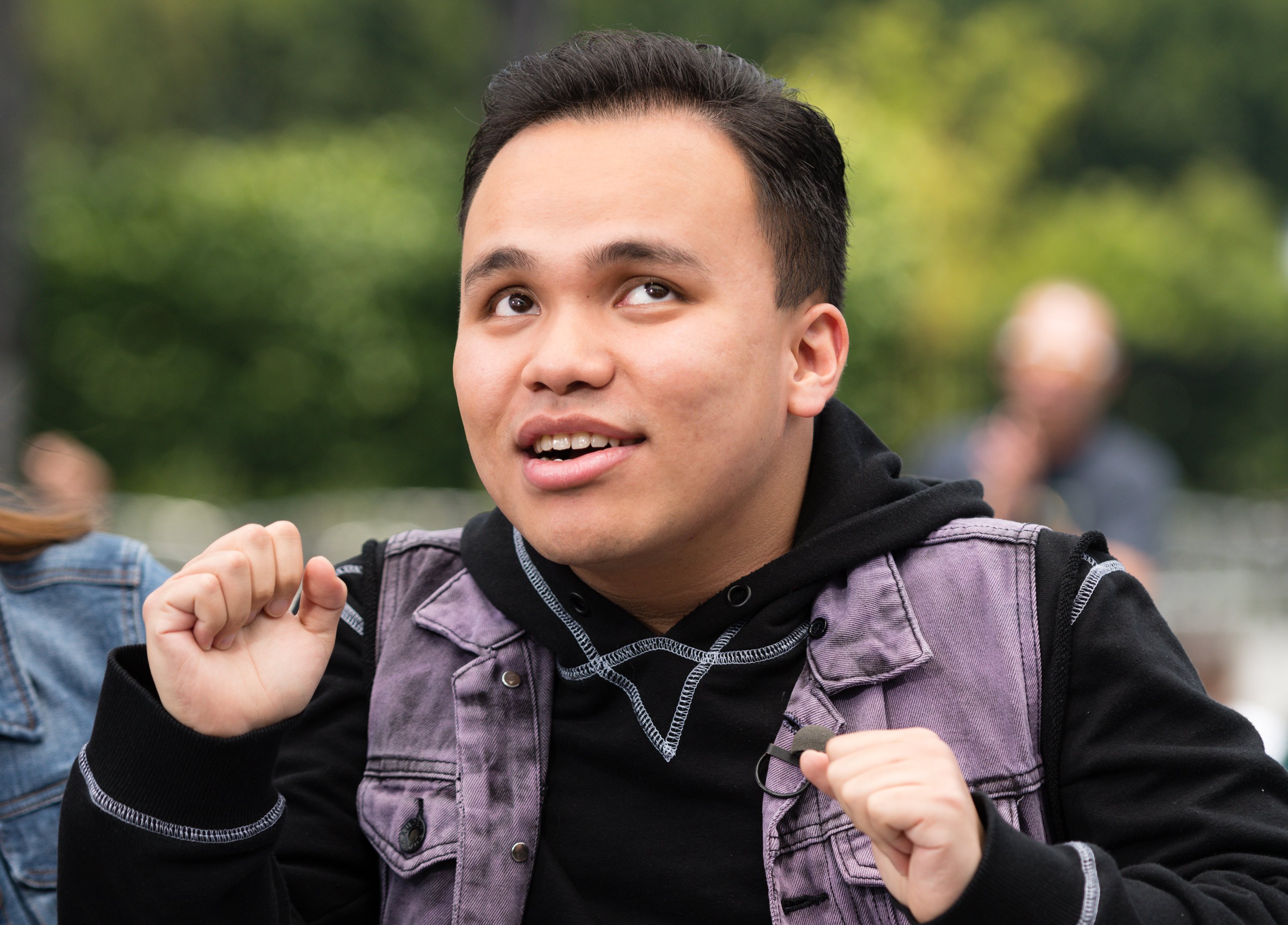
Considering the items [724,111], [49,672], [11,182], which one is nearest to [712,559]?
[724,111]

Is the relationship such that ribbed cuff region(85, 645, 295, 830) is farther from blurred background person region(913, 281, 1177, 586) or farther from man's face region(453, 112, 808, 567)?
blurred background person region(913, 281, 1177, 586)

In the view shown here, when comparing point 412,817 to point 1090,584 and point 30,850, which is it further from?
point 1090,584

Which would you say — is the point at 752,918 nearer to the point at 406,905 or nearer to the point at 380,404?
the point at 406,905

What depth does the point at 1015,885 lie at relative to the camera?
1516 millimetres

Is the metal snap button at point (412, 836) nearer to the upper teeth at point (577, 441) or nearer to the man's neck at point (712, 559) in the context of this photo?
the man's neck at point (712, 559)

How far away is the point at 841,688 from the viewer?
1911mm

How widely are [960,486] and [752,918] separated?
28.5 inches

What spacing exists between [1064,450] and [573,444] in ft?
13.0

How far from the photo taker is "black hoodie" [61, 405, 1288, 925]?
1.68 m

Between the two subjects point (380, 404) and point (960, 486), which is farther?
point (380, 404)

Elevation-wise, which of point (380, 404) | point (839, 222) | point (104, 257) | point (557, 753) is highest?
point (104, 257)

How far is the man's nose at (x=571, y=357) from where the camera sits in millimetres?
1813

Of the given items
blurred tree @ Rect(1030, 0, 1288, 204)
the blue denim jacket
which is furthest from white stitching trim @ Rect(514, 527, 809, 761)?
blurred tree @ Rect(1030, 0, 1288, 204)

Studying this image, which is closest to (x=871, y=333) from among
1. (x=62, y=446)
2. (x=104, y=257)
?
(x=104, y=257)
